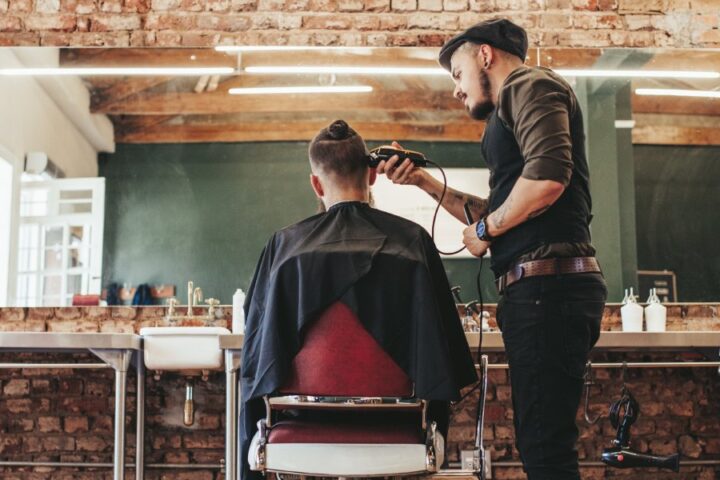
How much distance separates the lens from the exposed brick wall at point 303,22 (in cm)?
379

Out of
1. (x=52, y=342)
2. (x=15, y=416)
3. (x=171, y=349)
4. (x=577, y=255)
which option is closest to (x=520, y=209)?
(x=577, y=255)

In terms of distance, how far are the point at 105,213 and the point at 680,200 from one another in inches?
110

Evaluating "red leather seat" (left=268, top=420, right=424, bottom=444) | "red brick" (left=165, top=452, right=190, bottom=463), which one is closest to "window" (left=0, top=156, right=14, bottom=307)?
"red brick" (left=165, top=452, right=190, bottom=463)

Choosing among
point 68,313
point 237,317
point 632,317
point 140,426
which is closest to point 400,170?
point 237,317

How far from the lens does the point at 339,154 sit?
1.92 metres

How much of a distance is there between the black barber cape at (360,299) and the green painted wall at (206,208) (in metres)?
1.70

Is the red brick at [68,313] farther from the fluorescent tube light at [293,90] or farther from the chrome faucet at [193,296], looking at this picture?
the fluorescent tube light at [293,90]

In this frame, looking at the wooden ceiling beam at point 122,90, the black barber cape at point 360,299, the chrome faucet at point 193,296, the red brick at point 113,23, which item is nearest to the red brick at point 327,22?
the wooden ceiling beam at point 122,90

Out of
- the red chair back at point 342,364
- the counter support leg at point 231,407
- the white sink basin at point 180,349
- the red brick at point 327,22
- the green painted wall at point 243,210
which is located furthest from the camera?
the red brick at point 327,22

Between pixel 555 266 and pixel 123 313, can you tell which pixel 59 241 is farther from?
pixel 555 266

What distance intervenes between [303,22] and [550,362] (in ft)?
8.48

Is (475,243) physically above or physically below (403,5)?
below

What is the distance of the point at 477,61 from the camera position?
2.03 m

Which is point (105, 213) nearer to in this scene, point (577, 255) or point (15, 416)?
point (15, 416)
